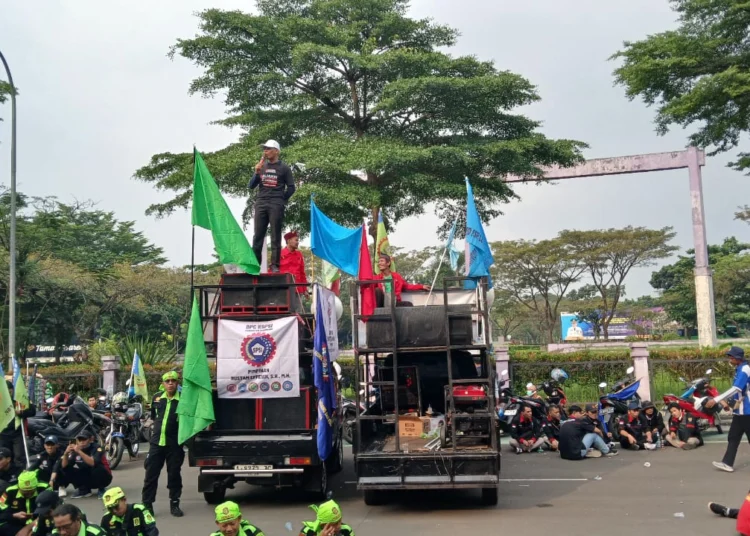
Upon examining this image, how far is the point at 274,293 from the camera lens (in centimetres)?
1008

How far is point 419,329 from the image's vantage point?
9711 mm

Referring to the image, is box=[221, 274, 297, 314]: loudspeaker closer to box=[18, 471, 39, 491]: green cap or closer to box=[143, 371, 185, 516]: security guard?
box=[143, 371, 185, 516]: security guard

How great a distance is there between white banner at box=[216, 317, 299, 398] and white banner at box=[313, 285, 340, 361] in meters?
0.42

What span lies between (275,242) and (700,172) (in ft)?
81.7

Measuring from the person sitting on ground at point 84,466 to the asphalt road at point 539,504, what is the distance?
31 centimetres

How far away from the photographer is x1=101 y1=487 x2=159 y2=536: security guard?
620cm

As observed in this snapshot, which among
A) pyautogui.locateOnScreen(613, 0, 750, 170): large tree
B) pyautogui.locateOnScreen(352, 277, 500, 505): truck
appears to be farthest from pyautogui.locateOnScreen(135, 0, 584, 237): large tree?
pyautogui.locateOnScreen(352, 277, 500, 505): truck

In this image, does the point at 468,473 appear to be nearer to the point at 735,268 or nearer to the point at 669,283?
the point at 735,268

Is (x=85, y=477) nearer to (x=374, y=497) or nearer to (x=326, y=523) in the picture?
(x=374, y=497)

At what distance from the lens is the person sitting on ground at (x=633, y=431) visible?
14172mm

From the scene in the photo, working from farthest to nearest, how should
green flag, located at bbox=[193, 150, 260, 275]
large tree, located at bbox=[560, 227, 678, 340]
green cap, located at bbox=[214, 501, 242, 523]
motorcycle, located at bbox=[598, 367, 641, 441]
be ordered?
large tree, located at bbox=[560, 227, 678, 340]
motorcycle, located at bbox=[598, 367, 641, 441]
green flag, located at bbox=[193, 150, 260, 275]
green cap, located at bbox=[214, 501, 242, 523]

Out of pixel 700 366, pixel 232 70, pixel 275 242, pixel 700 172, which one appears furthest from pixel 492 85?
pixel 700 172

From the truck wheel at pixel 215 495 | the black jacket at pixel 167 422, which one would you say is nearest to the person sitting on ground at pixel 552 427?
the truck wheel at pixel 215 495

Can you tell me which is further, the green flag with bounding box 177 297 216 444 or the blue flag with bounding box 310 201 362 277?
the blue flag with bounding box 310 201 362 277
